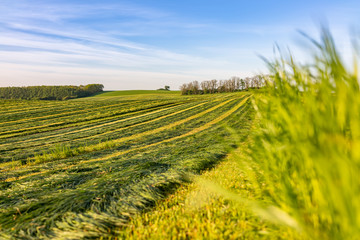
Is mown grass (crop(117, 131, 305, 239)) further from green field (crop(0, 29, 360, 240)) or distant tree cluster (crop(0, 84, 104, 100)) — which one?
distant tree cluster (crop(0, 84, 104, 100))

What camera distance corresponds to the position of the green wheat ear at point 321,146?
1125mm

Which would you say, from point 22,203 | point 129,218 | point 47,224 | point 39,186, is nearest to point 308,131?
point 129,218

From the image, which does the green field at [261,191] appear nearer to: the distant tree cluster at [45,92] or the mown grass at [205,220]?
the mown grass at [205,220]

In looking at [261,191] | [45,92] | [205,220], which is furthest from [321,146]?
[45,92]

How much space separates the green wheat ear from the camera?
112cm

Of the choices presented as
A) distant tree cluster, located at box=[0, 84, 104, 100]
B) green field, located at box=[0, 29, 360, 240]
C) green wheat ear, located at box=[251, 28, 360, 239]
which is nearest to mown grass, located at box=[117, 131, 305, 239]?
green field, located at box=[0, 29, 360, 240]

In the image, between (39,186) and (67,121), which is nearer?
(39,186)

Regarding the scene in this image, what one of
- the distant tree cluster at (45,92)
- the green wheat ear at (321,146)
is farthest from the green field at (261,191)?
the distant tree cluster at (45,92)

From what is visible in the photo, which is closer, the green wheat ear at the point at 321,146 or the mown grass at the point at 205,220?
the green wheat ear at the point at 321,146

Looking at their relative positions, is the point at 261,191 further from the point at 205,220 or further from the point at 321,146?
the point at 321,146

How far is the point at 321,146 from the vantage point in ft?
4.07

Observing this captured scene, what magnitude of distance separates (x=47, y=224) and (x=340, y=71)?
401 centimetres

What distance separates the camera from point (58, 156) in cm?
1106

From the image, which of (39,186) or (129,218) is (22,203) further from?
(129,218)
